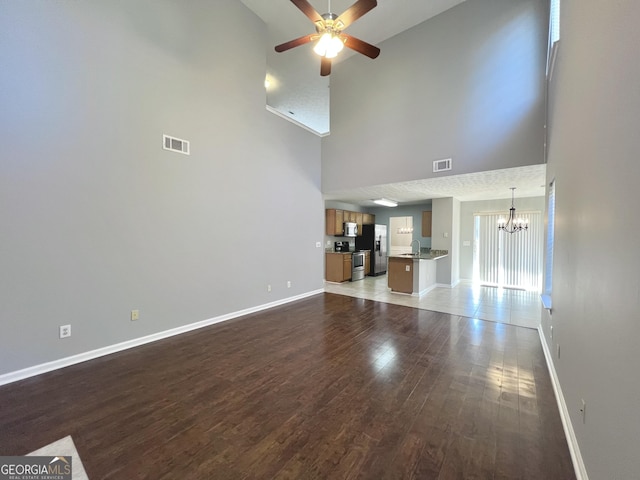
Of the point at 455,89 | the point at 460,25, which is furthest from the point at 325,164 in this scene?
the point at 460,25

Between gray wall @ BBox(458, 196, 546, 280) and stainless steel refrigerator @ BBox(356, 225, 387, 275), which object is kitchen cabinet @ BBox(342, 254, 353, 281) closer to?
stainless steel refrigerator @ BBox(356, 225, 387, 275)

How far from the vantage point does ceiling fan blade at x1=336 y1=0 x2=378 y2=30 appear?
2.59m

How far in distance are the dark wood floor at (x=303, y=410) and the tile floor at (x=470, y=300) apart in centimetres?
128

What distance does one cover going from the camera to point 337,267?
757cm

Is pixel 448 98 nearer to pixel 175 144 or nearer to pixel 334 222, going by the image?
pixel 334 222

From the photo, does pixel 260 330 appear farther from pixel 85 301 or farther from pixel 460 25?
pixel 460 25

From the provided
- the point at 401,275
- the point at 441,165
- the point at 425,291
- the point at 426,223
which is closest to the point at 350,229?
the point at 426,223

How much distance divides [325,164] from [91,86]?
4.44m

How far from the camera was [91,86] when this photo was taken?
9.53 ft

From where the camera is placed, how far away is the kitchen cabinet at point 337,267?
24.6 ft

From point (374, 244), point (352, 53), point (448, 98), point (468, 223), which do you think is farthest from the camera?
point (374, 244)

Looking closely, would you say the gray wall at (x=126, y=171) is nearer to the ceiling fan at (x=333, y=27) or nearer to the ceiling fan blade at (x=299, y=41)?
the ceiling fan blade at (x=299, y=41)

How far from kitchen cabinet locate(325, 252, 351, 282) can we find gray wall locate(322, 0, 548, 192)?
225cm

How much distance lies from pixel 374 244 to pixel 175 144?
21.3ft
